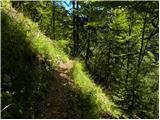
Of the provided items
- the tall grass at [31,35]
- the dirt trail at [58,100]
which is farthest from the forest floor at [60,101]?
the tall grass at [31,35]

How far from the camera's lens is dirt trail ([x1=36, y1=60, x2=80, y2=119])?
8.57 meters

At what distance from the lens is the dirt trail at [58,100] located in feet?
28.1

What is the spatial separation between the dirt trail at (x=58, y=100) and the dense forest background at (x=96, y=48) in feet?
0.90

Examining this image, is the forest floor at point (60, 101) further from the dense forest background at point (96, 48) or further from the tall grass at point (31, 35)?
the tall grass at point (31, 35)

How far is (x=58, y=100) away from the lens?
952 cm

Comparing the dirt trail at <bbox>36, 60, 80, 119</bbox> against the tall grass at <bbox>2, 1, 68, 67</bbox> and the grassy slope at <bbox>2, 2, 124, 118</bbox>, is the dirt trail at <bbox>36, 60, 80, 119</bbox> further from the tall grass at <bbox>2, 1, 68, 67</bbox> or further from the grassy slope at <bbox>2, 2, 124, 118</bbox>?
the tall grass at <bbox>2, 1, 68, 67</bbox>

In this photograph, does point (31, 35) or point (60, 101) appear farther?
point (31, 35)

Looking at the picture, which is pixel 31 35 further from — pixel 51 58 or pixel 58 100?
pixel 58 100

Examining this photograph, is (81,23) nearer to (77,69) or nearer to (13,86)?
(77,69)

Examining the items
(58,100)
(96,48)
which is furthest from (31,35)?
(96,48)

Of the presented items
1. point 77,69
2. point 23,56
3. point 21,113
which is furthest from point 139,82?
point 21,113

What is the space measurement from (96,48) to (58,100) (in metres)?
24.5

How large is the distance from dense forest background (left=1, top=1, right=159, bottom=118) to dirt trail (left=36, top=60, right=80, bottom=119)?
28cm

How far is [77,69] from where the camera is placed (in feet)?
43.5
